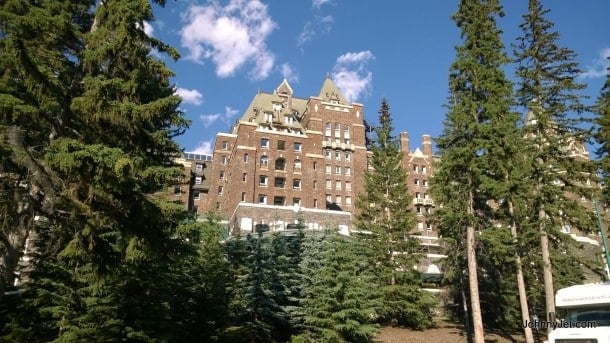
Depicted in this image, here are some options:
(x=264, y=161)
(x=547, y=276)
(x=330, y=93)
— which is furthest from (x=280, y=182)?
(x=547, y=276)

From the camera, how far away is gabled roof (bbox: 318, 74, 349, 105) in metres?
69.5

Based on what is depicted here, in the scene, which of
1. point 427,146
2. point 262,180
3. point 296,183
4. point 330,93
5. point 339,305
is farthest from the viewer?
point 427,146

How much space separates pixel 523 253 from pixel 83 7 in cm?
2656

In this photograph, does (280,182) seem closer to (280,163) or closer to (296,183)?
(296,183)

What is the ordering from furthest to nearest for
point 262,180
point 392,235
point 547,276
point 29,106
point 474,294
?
point 262,180 → point 392,235 → point 547,276 → point 474,294 → point 29,106

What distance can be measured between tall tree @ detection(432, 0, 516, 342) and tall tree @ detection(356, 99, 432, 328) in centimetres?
476

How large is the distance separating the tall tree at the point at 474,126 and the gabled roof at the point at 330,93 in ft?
142

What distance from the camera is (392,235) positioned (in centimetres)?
3144

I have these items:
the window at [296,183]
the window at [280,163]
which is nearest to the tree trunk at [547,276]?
the window at [296,183]

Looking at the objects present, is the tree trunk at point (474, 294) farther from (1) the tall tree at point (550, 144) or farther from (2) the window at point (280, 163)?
(2) the window at point (280, 163)

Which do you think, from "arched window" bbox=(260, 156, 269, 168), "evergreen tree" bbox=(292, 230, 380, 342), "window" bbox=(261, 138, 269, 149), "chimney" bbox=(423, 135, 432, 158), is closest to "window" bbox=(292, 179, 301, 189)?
"arched window" bbox=(260, 156, 269, 168)

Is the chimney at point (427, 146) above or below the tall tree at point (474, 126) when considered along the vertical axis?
above

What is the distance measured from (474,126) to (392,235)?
11.0m

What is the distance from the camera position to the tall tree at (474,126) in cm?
2300
